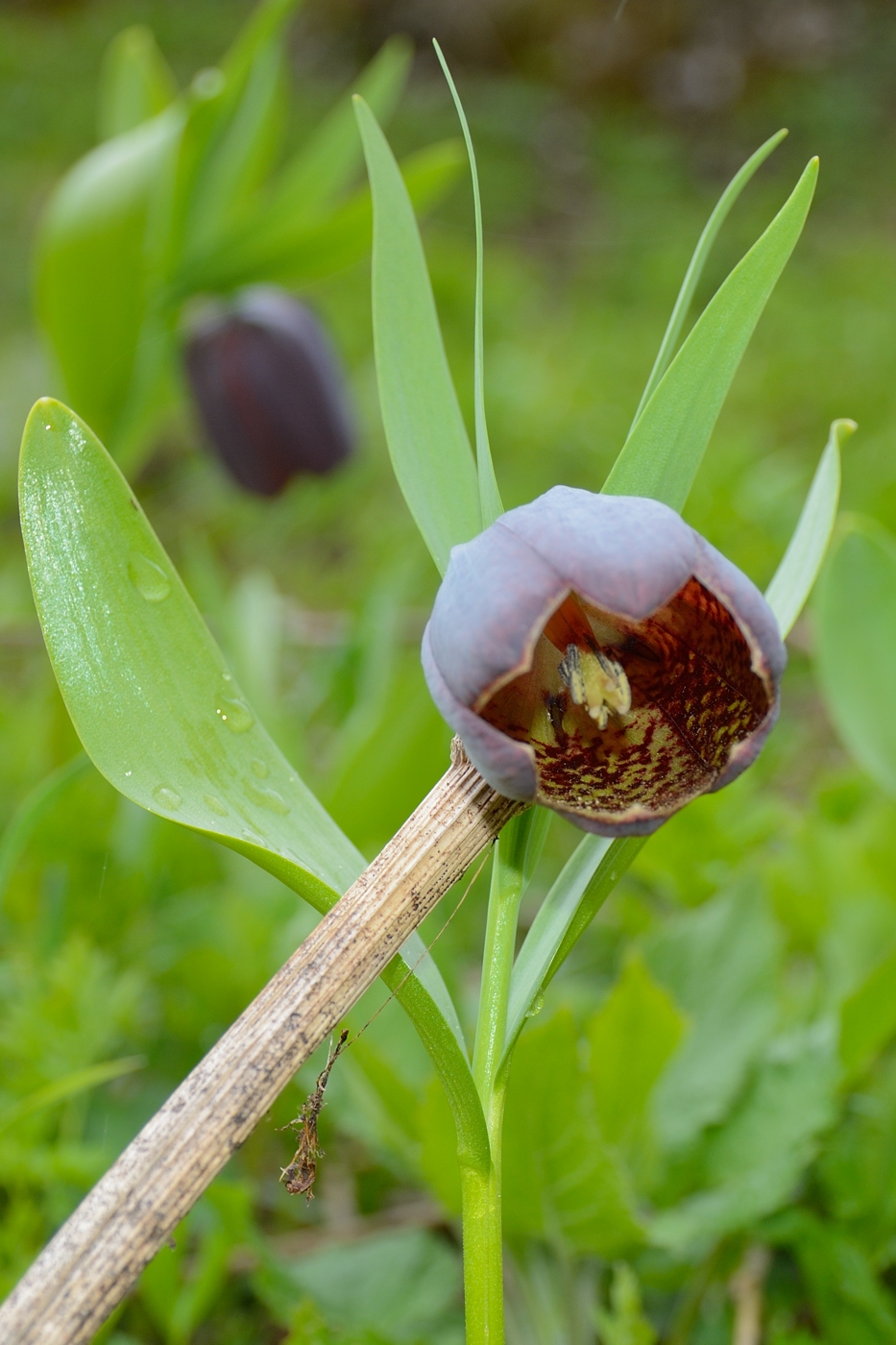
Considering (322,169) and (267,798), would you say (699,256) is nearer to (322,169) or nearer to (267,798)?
(267,798)

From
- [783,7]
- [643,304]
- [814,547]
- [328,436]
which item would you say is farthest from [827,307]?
[783,7]

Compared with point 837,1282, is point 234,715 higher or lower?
higher

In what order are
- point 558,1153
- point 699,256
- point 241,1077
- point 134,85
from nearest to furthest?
point 241,1077, point 699,256, point 558,1153, point 134,85

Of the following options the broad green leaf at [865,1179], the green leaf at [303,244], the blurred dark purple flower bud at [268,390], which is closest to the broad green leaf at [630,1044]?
the broad green leaf at [865,1179]

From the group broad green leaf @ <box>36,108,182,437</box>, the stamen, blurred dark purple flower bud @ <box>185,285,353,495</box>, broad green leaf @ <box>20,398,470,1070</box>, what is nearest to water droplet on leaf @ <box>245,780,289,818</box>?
broad green leaf @ <box>20,398,470,1070</box>

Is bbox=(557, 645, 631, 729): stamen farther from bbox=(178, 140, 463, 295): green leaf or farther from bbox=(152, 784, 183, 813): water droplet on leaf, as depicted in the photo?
bbox=(178, 140, 463, 295): green leaf

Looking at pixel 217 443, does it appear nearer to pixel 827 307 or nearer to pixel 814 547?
pixel 814 547

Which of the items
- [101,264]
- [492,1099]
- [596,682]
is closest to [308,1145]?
[492,1099]
